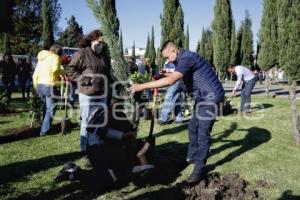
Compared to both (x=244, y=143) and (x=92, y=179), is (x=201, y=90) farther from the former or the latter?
(x=244, y=143)

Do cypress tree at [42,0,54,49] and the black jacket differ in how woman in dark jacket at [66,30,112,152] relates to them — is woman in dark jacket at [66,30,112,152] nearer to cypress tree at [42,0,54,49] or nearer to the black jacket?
the black jacket

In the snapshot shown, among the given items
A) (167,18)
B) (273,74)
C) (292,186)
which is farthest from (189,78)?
(273,74)

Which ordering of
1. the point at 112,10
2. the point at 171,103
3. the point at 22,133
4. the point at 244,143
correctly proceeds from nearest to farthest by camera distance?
the point at 244,143, the point at 22,133, the point at 171,103, the point at 112,10

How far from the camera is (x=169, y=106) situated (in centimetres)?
1091

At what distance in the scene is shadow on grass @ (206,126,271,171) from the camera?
7220 millimetres

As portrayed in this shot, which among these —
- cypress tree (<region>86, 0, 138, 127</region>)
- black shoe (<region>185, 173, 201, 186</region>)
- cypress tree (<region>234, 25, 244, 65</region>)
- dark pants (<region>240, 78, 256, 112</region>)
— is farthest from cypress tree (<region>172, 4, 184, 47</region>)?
cypress tree (<region>234, 25, 244, 65</region>)

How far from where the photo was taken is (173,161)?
6.73 metres

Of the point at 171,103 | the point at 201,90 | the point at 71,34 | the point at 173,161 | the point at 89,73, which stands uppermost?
the point at 71,34

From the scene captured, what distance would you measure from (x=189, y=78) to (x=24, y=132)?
4889mm

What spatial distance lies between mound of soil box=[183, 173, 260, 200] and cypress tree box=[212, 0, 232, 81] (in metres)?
16.3

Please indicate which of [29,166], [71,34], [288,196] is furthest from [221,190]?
[71,34]

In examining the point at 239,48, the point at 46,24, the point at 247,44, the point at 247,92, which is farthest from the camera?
the point at 239,48

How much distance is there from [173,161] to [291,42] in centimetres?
391

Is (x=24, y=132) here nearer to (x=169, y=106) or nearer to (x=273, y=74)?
(x=169, y=106)
